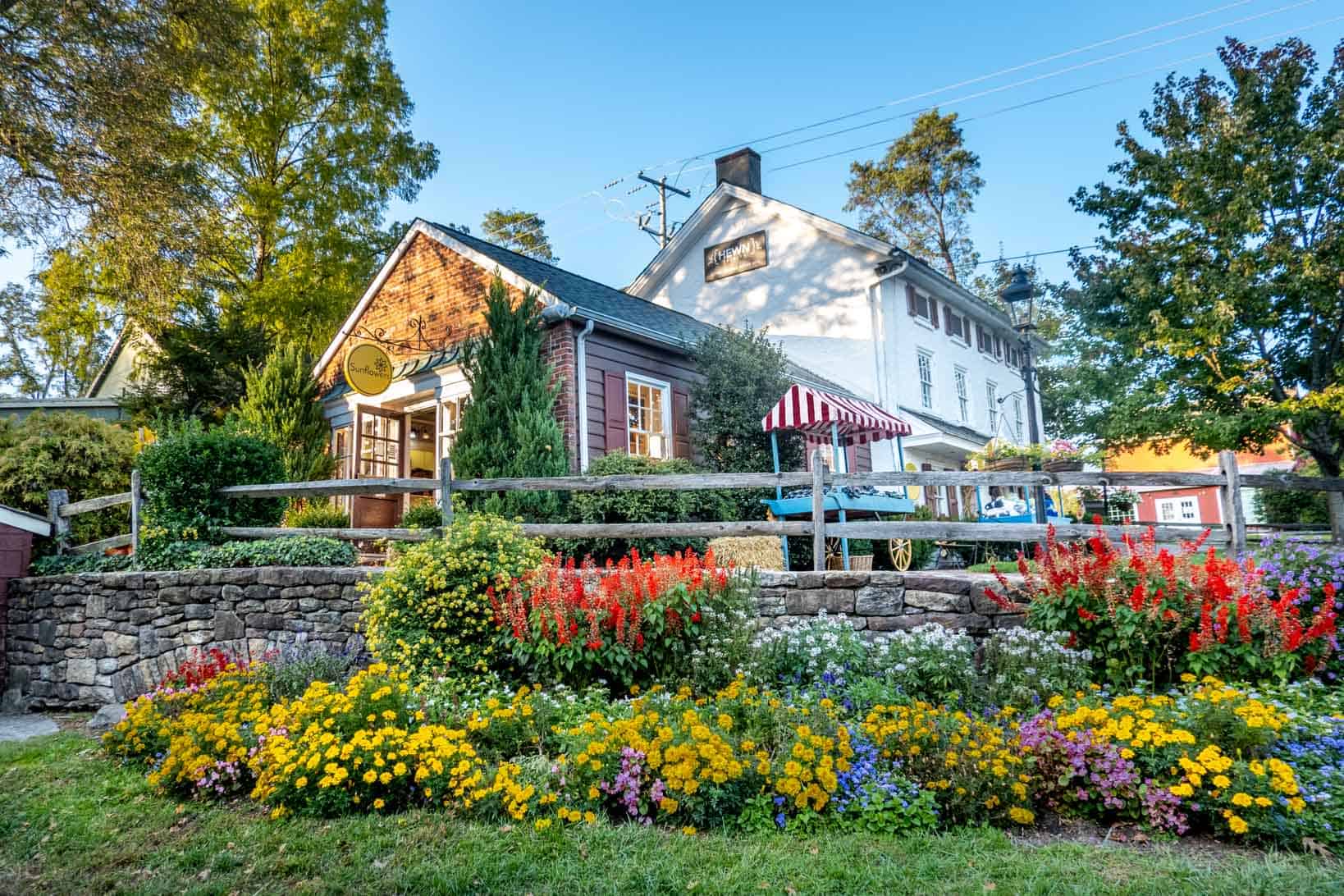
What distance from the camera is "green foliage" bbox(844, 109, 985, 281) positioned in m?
24.6

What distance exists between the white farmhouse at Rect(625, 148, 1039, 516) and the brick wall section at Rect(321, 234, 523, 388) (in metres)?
6.58

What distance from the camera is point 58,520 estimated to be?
860cm

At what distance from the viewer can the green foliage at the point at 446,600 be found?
5.47 metres

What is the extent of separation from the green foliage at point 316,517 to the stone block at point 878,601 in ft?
23.1

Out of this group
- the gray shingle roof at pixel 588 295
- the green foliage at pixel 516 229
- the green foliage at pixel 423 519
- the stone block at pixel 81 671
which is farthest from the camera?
the green foliage at pixel 516 229

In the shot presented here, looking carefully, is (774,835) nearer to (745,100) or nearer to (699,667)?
(699,667)

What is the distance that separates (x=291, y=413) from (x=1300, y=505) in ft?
60.7

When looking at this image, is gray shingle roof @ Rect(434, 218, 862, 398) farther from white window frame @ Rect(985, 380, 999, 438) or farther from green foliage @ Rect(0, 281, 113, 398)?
green foliage @ Rect(0, 281, 113, 398)

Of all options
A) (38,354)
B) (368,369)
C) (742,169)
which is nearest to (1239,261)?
(742,169)

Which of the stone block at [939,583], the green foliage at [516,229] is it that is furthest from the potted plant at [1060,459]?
the green foliage at [516,229]

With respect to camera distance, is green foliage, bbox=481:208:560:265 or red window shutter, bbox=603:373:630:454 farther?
green foliage, bbox=481:208:560:265

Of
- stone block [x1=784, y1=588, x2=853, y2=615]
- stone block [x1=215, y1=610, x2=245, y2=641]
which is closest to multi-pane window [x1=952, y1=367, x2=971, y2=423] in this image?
stone block [x1=784, y1=588, x2=853, y2=615]

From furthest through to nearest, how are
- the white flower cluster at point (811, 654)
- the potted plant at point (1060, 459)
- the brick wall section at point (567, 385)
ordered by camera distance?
the potted plant at point (1060, 459), the brick wall section at point (567, 385), the white flower cluster at point (811, 654)

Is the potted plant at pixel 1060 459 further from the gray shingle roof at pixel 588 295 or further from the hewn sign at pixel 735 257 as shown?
the hewn sign at pixel 735 257
